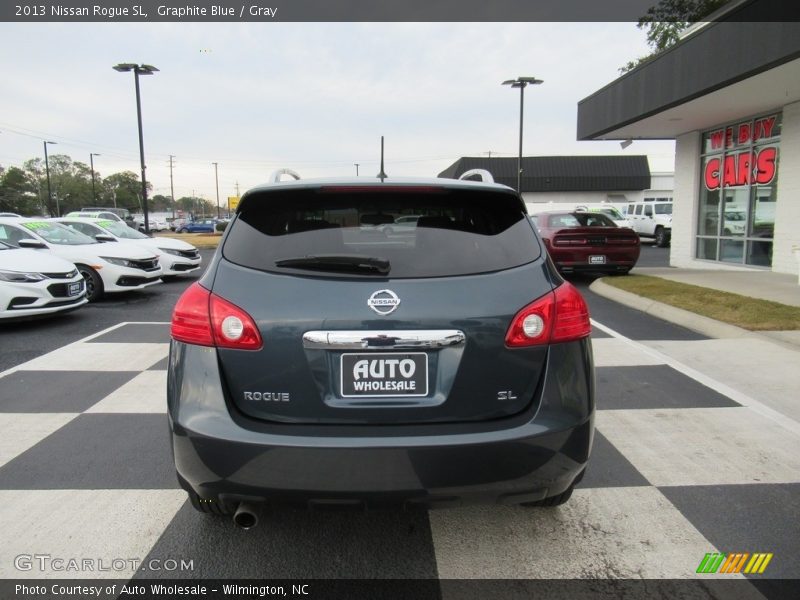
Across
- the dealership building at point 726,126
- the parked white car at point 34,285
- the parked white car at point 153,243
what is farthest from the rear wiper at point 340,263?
the parked white car at point 153,243

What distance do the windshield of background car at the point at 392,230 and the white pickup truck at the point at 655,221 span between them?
25.2 metres

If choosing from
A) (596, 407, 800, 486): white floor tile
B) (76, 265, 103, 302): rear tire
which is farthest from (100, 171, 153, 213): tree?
(596, 407, 800, 486): white floor tile

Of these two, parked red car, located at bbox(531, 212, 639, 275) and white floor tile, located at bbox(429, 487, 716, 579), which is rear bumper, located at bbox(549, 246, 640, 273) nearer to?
parked red car, located at bbox(531, 212, 639, 275)

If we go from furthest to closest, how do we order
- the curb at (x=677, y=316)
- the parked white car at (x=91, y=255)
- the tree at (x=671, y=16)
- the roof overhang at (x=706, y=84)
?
the tree at (x=671, y=16) < the parked white car at (x=91, y=255) < the roof overhang at (x=706, y=84) < the curb at (x=677, y=316)

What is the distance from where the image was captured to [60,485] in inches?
129

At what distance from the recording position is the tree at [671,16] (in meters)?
24.0

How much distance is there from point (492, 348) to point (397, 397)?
41cm

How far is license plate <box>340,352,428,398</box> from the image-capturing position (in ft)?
7.18

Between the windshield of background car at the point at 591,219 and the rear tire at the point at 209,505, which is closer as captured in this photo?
the rear tire at the point at 209,505

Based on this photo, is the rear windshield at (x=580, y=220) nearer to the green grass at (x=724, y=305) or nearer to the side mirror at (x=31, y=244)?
the green grass at (x=724, y=305)

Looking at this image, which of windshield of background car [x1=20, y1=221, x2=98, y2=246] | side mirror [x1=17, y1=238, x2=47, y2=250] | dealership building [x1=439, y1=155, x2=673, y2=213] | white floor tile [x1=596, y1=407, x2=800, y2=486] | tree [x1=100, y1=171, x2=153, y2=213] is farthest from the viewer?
tree [x1=100, y1=171, x2=153, y2=213]

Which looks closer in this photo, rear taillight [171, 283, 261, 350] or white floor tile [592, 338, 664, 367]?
rear taillight [171, 283, 261, 350]

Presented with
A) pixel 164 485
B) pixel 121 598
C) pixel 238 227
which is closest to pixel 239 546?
pixel 121 598

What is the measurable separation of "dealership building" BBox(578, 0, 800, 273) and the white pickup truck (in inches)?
370
